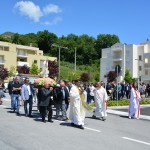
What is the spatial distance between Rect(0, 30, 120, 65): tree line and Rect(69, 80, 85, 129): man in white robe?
91620 millimetres

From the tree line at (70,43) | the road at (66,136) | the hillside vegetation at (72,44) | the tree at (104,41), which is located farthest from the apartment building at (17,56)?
the road at (66,136)

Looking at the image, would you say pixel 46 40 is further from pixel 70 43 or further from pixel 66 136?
pixel 66 136

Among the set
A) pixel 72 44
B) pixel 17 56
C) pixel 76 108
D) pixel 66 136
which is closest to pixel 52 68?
pixel 17 56

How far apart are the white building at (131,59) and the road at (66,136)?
221 ft

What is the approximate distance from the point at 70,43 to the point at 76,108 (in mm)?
95383

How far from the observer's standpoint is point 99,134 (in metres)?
12.4

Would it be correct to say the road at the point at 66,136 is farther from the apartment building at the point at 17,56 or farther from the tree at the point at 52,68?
the apartment building at the point at 17,56

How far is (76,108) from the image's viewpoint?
45.3 ft

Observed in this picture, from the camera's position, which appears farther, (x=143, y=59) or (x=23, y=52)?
(x=23, y=52)

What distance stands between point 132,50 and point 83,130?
249 ft

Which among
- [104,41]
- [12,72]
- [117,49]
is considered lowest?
[12,72]

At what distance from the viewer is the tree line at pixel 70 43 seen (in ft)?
355

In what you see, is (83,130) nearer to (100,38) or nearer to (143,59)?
(143,59)

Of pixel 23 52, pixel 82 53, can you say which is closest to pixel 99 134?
pixel 23 52
